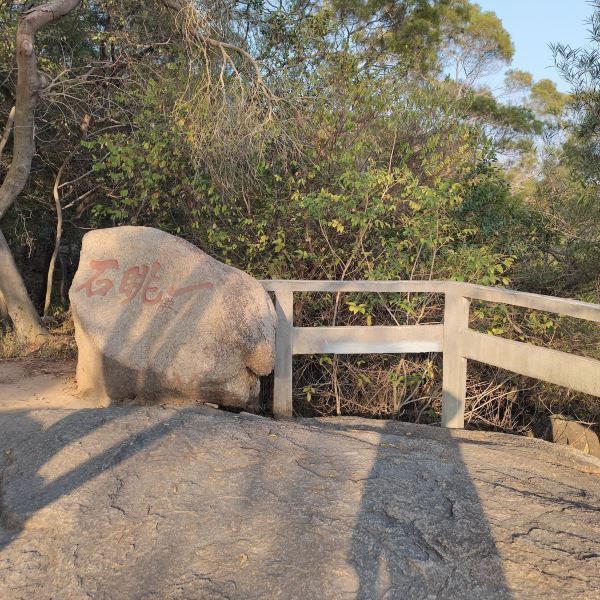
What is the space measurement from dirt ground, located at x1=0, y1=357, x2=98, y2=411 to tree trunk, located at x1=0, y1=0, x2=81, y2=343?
0.99 m

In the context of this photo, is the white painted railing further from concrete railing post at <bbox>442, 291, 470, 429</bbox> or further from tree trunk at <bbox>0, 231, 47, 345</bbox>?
tree trunk at <bbox>0, 231, 47, 345</bbox>

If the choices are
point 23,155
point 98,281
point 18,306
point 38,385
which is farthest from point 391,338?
point 23,155

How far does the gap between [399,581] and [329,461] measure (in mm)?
1311

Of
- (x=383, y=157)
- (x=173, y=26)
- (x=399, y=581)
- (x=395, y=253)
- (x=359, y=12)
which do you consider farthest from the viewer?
(x=359, y=12)

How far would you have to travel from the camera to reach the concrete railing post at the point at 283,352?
5461 mm

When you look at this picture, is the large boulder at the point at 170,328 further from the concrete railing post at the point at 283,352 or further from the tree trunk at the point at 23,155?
the tree trunk at the point at 23,155

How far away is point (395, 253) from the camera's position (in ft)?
23.8

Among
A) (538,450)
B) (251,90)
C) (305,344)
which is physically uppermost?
(251,90)

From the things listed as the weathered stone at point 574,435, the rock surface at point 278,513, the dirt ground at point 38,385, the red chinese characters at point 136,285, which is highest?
the red chinese characters at point 136,285

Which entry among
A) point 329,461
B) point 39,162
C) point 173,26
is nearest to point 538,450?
point 329,461

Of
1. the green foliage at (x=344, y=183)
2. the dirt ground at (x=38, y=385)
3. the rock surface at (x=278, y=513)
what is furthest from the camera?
the green foliage at (x=344, y=183)

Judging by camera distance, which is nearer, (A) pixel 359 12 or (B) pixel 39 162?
(B) pixel 39 162

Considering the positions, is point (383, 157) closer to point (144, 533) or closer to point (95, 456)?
point (95, 456)

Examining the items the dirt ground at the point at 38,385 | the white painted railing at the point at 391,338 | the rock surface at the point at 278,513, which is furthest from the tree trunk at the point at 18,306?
the white painted railing at the point at 391,338
